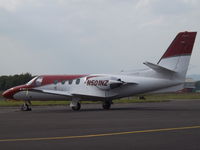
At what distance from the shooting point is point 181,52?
1187 inches

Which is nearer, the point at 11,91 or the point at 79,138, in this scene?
the point at 79,138

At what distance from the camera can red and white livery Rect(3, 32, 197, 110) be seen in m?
30.1

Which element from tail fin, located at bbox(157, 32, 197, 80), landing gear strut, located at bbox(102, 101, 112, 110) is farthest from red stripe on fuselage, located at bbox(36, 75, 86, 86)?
tail fin, located at bbox(157, 32, 197, 80)

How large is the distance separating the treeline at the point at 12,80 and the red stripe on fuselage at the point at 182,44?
104 metres

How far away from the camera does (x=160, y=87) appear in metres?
30.6

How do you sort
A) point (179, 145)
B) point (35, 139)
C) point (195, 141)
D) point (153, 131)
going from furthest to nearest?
point (153, 131), point (35, 139), point (195, 141), point (179, 145)

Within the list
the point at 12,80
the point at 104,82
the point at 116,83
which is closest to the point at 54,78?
the point at 104,82

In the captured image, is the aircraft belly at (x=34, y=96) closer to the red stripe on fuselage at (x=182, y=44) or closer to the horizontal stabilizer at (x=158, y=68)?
the horizontal stabilizer at (x=158, y=68)

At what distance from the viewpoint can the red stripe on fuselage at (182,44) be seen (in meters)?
30.1

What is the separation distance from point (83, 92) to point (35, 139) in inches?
808

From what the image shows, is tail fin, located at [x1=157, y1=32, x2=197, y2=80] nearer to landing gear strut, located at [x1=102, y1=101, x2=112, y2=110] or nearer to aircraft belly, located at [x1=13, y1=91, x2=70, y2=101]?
landing gear strut, located at [x1=102, y1=101, x2=112, y2=110]

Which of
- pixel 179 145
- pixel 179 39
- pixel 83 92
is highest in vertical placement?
pixel 179 39

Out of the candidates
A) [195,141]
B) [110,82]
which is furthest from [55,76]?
[195,141]

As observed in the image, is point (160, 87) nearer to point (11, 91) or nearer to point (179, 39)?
point (179, 39)
